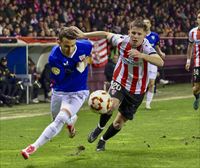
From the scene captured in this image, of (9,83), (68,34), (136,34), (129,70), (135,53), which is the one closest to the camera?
(135,53)

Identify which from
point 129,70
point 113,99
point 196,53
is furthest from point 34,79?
point 113,99

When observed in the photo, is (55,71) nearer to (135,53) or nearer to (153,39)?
(135,53)

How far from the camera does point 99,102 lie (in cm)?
990

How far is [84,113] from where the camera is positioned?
61.4 ft

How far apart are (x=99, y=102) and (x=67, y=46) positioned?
1.02 metres

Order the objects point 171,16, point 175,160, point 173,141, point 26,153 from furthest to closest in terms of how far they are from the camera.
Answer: point 171,16 < point 173,141 < point 175,160 < point 26,153

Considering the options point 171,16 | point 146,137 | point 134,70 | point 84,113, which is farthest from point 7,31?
point 171,16

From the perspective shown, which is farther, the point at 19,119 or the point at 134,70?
the point at 19,119

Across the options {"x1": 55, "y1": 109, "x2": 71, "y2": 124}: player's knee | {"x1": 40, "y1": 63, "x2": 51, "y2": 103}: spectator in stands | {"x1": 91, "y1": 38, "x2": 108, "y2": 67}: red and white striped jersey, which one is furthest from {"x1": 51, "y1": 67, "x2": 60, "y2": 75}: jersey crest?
{"x1": 91, "y1": 38, "x2": 108, "y2": 67}: red and white striped jersey

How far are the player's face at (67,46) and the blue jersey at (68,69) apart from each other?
3.3 inches

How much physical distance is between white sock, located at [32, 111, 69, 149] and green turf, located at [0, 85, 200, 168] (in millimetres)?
461

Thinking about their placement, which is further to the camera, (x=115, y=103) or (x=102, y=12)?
(x=102, y=12)

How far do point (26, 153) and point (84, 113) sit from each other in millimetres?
9450

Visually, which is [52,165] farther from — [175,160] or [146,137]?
[146,137]
